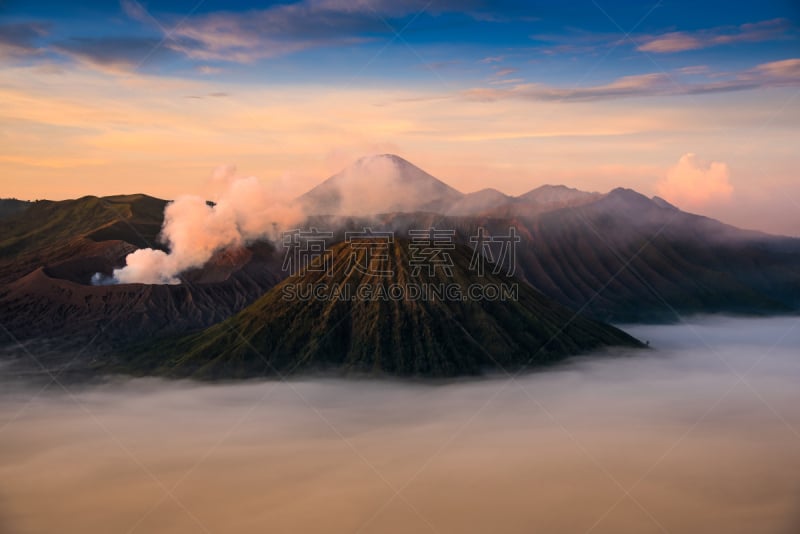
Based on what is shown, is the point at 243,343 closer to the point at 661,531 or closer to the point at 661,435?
the point at 661,435

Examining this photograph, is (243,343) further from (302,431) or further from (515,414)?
(515,414)

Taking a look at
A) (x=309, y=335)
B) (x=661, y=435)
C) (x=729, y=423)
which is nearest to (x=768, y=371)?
(x=729, y=423)

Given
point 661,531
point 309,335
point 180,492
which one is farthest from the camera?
point 309,335

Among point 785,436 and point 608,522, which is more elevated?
point 608,522

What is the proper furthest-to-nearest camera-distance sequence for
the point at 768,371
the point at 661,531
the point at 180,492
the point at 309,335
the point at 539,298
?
the point at 768,371
the point at 539,298
the point at 309,335
the point at 180,492
the point at 661,531

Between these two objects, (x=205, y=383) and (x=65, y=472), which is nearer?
(x=65, y=472)

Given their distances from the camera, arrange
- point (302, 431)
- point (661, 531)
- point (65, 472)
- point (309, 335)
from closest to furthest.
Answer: point (661, 531) → point (65, 472) → point (302, 431) → point (309, 335)

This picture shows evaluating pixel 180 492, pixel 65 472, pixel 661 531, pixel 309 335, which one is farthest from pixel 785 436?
pixel 65 472

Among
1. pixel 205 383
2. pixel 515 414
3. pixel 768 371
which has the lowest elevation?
pixel 768 371

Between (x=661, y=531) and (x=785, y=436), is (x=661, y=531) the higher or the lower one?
the higher one
